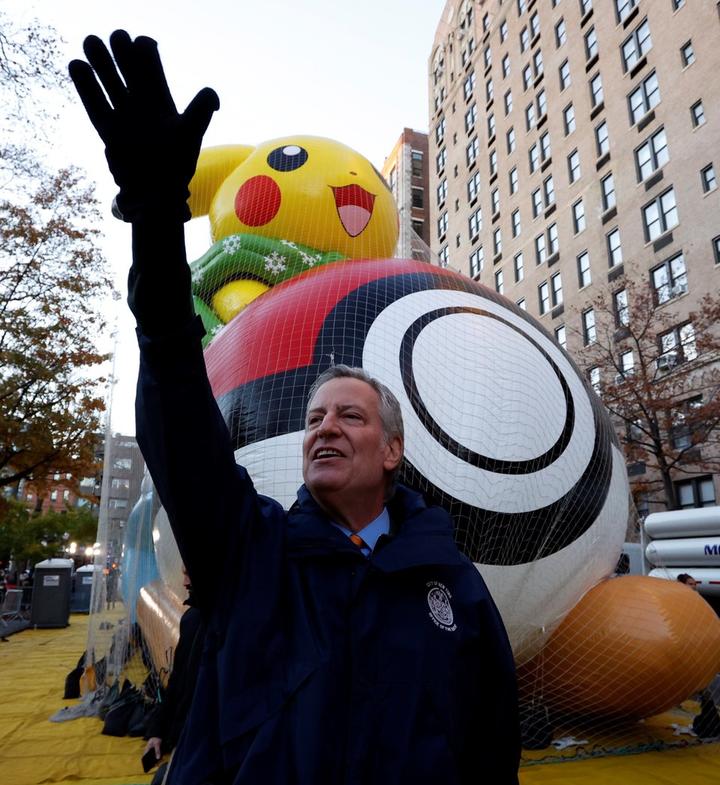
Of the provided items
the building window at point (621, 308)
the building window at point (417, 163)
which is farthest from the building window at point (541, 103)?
the building window at point (417, 163)

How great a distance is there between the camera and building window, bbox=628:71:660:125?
2497 cm

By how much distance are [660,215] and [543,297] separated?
732 cm

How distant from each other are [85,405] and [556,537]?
1459 cm

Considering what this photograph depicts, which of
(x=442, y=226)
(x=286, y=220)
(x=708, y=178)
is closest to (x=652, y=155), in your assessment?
(x=708, y=178)

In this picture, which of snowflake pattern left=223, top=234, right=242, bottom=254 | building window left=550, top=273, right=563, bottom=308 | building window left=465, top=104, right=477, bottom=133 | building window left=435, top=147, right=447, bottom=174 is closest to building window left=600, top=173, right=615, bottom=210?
building window left=550, top=273, right=563, bottom=308

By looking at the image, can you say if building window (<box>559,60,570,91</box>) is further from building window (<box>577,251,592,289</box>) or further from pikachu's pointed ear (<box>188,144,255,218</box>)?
pikachu's pointed ear (<box>188,144,255,218</box>)

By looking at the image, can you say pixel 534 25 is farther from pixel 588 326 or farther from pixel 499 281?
pixel 588 326

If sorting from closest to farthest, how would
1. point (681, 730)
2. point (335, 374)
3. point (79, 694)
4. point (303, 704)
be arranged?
point (303, 704)
point (335, 374)
point (681, 730)
point (79, 694)

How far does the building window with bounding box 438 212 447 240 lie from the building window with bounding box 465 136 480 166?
3859mm

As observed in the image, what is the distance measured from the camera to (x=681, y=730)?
503 cm

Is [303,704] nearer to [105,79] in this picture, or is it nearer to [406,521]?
[406,521]

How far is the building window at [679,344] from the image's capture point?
18.0m

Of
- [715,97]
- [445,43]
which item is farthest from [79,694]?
[445,43]

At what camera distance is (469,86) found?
41906 mm
